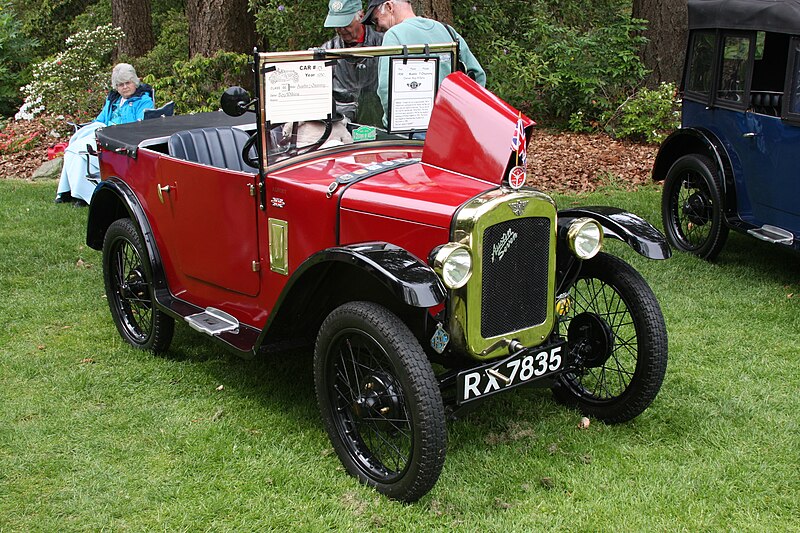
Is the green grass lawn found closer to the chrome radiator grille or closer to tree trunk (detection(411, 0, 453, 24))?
the chrome radiator grille

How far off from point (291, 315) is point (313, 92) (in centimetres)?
109

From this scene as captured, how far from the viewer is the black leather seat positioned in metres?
4.72

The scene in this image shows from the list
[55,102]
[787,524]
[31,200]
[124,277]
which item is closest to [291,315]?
[124,277]

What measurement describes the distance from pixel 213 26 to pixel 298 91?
8185mm

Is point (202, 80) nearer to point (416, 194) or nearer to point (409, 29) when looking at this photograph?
point (409, 29)

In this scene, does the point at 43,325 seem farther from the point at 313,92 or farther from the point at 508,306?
the point at 508,306

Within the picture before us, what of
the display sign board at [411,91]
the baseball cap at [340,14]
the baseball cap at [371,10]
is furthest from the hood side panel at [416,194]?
the baseball cap at [340,14]

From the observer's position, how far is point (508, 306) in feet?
11.3

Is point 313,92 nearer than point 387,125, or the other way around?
point 313,92

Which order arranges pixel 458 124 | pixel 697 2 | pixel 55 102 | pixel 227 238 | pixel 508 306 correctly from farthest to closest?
pixel 55 102 < pixel 697 2 < pixel 227 238 < pixel 458 124 < pixel 508 306

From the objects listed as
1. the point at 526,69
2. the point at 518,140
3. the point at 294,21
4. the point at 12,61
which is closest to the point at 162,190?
the point at 518,140

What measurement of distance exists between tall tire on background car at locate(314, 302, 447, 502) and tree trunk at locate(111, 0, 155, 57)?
1280 centimetres

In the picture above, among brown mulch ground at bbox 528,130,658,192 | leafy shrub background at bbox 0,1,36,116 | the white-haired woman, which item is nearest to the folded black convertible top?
the white-haired woman

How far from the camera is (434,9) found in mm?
9305
